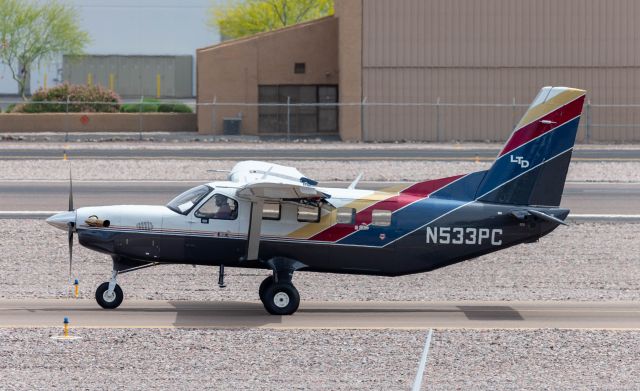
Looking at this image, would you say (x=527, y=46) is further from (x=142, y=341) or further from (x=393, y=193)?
(x=142, y=341)

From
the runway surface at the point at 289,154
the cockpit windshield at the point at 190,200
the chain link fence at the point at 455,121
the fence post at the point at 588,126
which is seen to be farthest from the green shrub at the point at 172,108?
the cockpit windshield at the point at 190,200

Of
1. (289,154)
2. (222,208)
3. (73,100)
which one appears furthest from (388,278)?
(73,100)

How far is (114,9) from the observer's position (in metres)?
77.2

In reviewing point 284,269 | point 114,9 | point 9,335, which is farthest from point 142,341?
point 114,9

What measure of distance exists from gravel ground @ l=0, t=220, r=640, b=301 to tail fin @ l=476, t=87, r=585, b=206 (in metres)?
2.39

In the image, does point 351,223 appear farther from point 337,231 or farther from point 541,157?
point 541,157

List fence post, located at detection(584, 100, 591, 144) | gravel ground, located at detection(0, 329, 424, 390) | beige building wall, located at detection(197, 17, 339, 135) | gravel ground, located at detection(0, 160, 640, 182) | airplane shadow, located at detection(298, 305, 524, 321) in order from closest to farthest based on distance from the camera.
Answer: gravel ground, located at detection(0, 329, 424, 390)
airplane shadow, located at detection(298, 305, 524, 321)
gravel ground, located at detection(0, 160, 640, 182)
fence post, located at detection(584, 100, 591, 144)
beige building wall, located at detection(197, 17, 339, 135)

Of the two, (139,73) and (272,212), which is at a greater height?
(139,73)

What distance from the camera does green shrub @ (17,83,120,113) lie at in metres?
55.1

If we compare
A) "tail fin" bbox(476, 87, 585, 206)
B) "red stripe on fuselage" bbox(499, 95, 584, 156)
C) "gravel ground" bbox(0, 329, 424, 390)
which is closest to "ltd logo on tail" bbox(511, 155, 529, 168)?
"tail fin" bbox(476, 87, 585, 206)

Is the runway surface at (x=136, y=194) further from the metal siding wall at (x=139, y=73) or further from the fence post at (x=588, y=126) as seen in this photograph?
the metal siding wall at (x=139, y=73)

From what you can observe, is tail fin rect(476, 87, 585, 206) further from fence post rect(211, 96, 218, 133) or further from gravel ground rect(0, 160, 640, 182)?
fence post rect(211, 96, 218, 133)

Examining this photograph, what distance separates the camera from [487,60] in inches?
2039

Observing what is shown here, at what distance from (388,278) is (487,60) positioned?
31.5m
